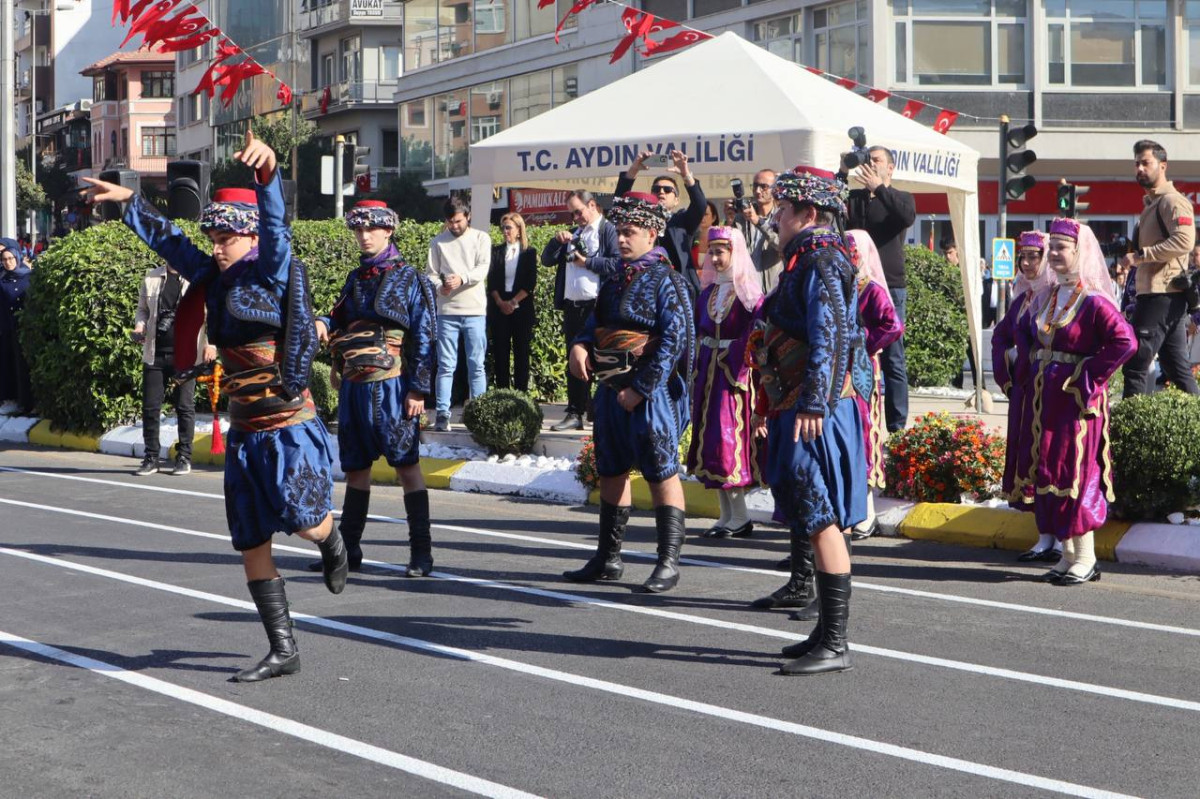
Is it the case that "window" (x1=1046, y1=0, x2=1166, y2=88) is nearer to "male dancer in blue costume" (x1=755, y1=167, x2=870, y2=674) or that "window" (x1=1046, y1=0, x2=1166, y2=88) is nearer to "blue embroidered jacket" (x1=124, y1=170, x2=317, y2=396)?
"male dancer in blue costume" (x1=755, y1=167, x2=870, y2=674)

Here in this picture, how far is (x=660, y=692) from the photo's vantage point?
633 cm

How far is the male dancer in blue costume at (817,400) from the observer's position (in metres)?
6.61

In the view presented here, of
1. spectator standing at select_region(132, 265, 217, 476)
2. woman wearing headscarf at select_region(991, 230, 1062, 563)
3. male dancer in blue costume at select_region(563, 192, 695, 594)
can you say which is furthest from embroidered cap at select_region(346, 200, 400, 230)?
spectator standing at select_region(132, 265, 217, 476)

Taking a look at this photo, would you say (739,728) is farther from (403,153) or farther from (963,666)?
(403,153)

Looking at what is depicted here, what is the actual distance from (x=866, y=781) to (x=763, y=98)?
876cm

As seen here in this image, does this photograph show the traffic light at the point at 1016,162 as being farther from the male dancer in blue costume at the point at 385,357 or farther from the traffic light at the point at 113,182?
the male dancer in blue costume at the point at 385,357

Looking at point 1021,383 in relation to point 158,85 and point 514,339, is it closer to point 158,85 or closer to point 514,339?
point 514,339

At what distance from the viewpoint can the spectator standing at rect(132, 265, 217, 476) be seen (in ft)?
45.9

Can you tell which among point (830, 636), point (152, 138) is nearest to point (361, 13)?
point (152, 138)

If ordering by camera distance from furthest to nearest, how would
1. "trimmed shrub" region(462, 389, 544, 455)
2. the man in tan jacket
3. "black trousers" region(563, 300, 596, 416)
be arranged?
"black trousers" region(563, 300, 596, 416) → "trimmed shrub" region(462, 389, 544, 455) → the man in tan jacket

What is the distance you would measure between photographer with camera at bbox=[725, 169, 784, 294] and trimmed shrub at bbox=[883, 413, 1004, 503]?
4.66ft

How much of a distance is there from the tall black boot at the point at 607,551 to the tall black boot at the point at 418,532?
0.80 m

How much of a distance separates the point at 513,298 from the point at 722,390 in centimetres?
540

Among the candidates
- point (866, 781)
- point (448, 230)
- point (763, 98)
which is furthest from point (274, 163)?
point (448, 230)
